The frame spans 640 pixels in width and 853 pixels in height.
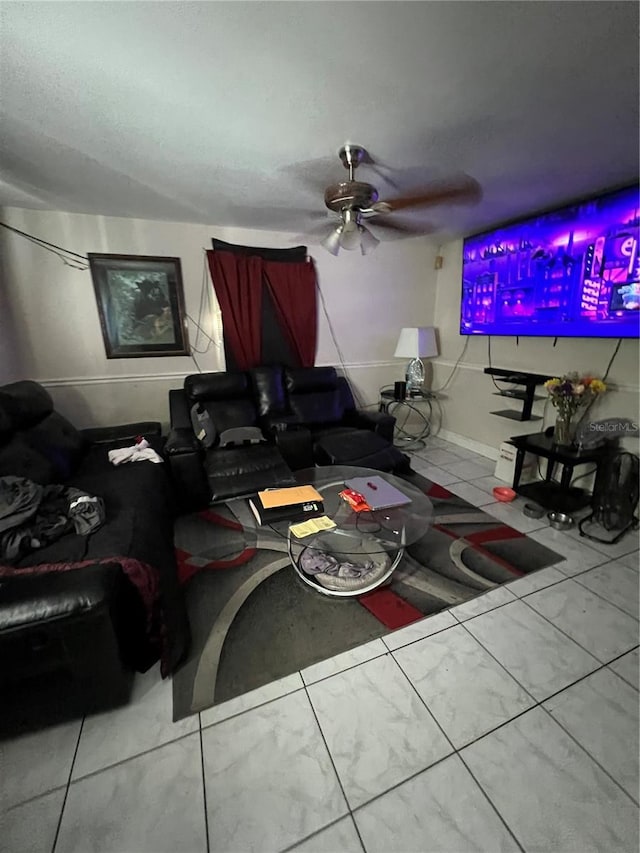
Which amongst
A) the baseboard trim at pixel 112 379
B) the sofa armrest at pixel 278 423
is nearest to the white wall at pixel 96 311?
the baseboard trim at pixel 112 379

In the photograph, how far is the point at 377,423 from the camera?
10.3 feet

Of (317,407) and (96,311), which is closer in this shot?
(96,311)

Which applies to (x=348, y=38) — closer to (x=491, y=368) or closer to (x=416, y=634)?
(x=416, y=634)

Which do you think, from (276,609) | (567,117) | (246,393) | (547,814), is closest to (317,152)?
(567,117)

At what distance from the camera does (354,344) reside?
3.87m

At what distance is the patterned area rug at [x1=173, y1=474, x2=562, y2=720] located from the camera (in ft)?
4.51

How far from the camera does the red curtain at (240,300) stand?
3.14 m

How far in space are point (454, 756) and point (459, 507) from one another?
63.8 inches

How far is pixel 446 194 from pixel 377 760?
3.00 m

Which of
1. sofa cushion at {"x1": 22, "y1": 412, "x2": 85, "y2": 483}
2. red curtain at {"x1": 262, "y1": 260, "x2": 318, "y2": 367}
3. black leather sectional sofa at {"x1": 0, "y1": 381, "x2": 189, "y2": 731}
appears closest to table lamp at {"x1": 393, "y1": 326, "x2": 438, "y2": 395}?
red curtain at {"x1": 262, "y1": 260, "x2": 318, "y2": 367}

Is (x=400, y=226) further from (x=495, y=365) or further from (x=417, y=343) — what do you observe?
(x=495, y=365)

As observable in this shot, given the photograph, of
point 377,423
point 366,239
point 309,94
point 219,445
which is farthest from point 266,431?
Answer: point 309,94

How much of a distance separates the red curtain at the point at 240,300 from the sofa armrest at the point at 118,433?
1.05 metres

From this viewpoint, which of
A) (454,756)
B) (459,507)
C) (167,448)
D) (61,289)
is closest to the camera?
(454,756)
